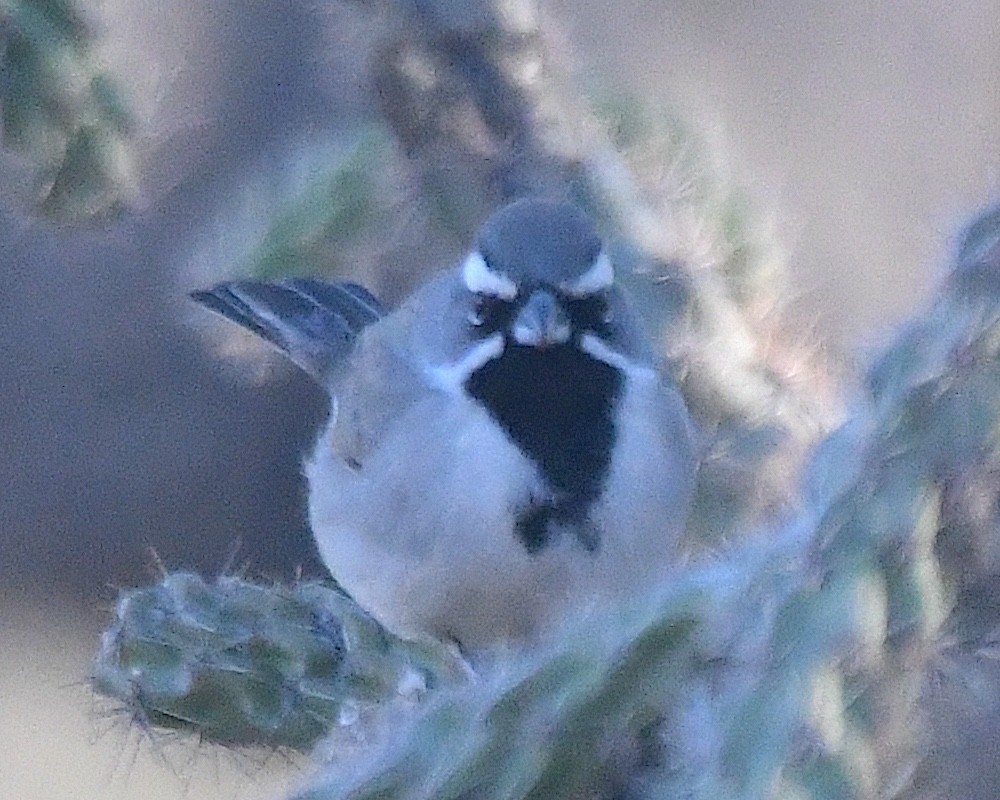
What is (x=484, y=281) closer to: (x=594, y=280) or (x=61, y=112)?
(x=594, y=280)

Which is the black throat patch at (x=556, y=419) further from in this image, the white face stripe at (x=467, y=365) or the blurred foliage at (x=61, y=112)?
the blurred foliage at (x=61, y=112)

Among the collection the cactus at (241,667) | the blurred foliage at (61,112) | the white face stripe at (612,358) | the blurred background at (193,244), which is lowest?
the cactus at (241,667)

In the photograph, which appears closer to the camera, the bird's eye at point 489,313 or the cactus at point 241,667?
the cactus at point 241,667

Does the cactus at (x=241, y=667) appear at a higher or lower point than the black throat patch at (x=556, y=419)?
lower

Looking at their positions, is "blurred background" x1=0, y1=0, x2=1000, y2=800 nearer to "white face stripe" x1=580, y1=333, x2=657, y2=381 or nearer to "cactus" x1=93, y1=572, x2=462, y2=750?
"white face stripe" x1=580, y1=333, x2=657, y2=381

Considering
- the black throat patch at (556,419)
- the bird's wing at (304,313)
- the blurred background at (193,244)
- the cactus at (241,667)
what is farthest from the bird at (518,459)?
the blurred background at (193,244)

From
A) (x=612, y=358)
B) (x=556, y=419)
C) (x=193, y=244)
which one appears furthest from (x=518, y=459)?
(x=193, y=244)

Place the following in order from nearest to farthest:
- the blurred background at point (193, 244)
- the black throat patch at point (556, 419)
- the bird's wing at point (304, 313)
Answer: the black throat patch at point (556, 419), the bird's wing at point (304, 313), the blurred background at point (193, 244)
